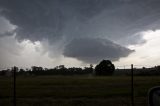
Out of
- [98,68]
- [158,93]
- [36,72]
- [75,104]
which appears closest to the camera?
[158,93]

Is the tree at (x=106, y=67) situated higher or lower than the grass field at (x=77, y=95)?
higher

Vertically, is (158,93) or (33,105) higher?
(158,93)

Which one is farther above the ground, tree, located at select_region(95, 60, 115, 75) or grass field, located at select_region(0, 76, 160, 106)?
tree, located at select_region(95, 60, 115, 75)

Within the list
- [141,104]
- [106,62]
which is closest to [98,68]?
[106,62]

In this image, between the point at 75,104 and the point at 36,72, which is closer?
the point at 75,104

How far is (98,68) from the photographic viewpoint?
139m

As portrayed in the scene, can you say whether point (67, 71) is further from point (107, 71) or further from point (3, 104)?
point (3, 104)

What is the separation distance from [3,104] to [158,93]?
18.8 meters

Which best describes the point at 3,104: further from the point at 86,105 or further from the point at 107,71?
the point at 107,71

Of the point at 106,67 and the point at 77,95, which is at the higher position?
the point at 106,67

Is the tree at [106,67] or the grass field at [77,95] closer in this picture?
the grass field at [77,95]

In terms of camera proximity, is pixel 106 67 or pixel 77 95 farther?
pixel 106 67

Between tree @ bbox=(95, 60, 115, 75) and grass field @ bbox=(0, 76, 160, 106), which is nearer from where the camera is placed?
grass field @ bbox=(0, 76, 160, 106)

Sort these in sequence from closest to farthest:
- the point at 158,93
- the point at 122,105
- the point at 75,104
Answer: the point at 158,93 < the point at 122,105 < the point at 75,104
